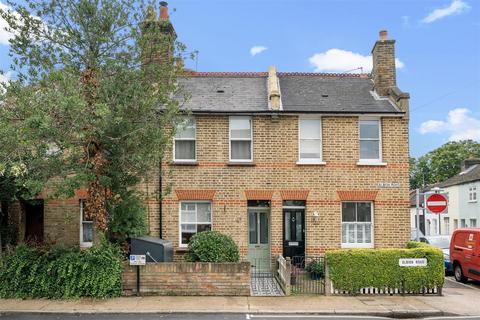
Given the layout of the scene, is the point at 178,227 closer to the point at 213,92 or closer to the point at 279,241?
the point at 279,241

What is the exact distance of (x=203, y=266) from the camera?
12.9m

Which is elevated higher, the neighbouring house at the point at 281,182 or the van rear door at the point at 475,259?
the neighbouring house at the point at 281,182

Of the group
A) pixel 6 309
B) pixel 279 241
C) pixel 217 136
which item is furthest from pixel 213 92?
pixel 6 309

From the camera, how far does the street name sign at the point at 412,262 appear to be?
43.8 feet

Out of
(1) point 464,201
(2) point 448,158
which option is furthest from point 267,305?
(2) point 448,158

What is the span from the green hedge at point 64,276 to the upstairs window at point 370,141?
32.3ft

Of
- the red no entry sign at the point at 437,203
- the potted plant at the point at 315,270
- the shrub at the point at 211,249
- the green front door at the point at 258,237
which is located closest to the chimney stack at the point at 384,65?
the red no entry sign at the point at 437,203

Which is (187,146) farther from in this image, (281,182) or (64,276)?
(64,276)

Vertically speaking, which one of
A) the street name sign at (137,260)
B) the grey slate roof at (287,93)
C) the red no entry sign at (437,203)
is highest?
the grey slate roof at (287,93)

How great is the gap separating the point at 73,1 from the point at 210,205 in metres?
8.37

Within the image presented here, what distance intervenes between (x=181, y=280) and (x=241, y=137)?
645 cm

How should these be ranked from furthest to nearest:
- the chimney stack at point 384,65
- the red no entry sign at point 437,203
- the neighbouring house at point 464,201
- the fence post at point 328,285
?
the neighbouring house at point 464,201 → the chimney stack at point 384,65 → the red no entry sign at point 437,203 → the fence post at point 328,285

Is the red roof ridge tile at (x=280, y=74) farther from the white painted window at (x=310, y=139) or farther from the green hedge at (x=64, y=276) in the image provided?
the green hedge at (x=64, y=276)

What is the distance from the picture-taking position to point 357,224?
17.5 meters
